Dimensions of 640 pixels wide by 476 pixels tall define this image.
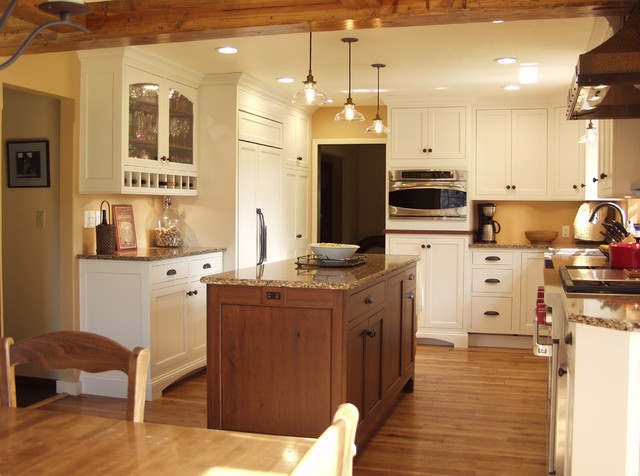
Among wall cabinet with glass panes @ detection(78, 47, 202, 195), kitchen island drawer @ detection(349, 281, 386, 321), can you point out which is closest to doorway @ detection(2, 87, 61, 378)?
wall cabinet with glass panes @ detection(78, 47, 202, 195)

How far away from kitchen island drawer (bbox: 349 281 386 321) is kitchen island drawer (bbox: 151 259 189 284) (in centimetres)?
154

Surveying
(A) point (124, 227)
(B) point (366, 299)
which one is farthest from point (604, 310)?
(A) point (124, 227)

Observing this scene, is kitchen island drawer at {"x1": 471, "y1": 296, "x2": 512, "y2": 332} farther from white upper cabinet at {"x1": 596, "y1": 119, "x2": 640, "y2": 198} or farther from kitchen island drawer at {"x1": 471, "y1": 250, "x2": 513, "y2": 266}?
white upper cabinet at {"x1": 596, "y1": 119, "x2": 640, "y2": 198}

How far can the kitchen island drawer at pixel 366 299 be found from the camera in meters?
3.07

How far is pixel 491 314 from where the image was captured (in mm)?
6102

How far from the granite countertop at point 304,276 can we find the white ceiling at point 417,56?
1.47 meters

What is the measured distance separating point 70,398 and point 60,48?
2.26 meters

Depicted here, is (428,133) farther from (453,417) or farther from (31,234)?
(31,234)

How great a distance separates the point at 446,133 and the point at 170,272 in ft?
9.85

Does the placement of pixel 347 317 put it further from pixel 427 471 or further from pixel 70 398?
pixel 70 398

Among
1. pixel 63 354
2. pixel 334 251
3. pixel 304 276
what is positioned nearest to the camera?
pixel 63 354

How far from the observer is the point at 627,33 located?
2.59 meters

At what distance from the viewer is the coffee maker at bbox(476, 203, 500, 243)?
6.34 m

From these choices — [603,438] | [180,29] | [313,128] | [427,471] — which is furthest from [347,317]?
[313,128]
